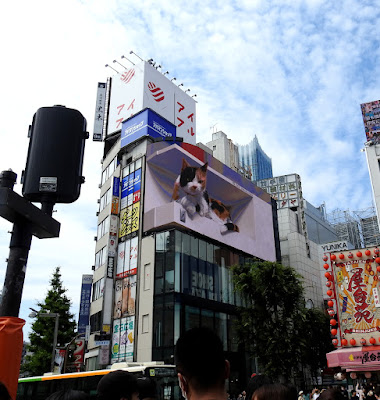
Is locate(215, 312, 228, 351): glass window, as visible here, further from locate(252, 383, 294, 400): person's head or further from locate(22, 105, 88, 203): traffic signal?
locate(22, 105, 88, 203): traffic signal

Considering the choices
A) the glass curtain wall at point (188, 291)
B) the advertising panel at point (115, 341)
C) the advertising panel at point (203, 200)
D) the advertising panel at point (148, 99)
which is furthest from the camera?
the advertising panel at point (148, 99)

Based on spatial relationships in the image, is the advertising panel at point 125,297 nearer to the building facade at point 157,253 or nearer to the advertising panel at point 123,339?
the building facade at point 157,253

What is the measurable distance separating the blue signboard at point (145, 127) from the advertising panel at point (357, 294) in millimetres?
24976

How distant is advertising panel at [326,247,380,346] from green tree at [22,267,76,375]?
83.6 feet

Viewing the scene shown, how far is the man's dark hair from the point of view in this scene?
7.55 feet

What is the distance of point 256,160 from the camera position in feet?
483

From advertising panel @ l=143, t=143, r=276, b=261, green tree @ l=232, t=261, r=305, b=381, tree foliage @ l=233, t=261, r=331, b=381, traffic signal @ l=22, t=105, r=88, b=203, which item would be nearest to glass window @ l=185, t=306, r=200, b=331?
tree foliage @ l=233, t=261, r=331, b=381

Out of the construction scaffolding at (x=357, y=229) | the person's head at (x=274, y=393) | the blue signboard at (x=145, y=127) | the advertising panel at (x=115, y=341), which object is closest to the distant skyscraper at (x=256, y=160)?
the construction scaffolding at (x=357, y=229)

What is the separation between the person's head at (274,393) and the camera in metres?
3.44

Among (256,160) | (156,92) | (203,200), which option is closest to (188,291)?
(203,200)

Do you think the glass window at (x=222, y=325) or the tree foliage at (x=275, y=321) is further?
the glass window at (x=222, y=325)

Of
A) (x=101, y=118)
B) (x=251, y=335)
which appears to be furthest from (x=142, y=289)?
(x=101, y=118)

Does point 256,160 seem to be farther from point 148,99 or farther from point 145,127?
point 145,127

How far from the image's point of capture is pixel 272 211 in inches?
2060
